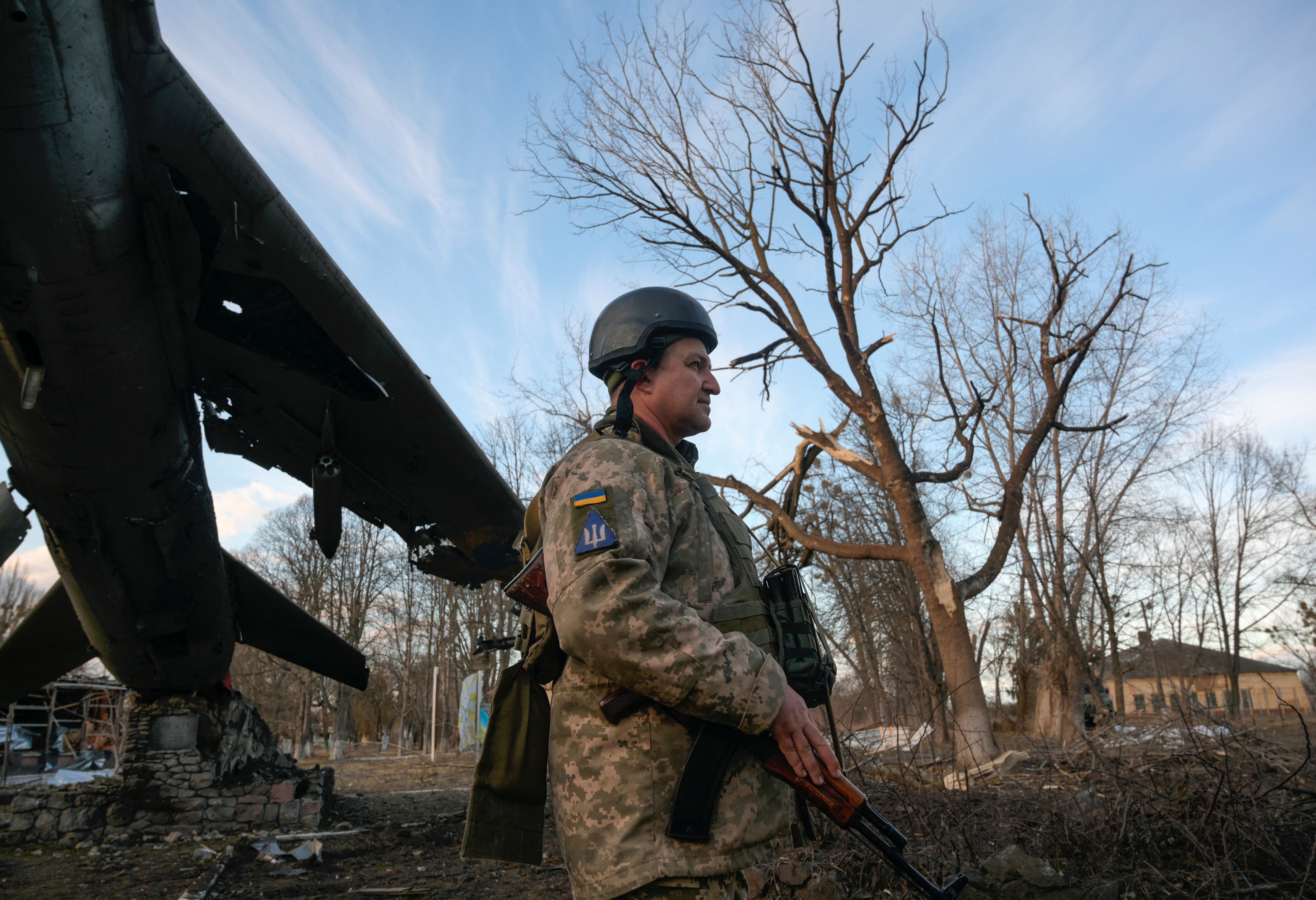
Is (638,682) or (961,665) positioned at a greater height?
(638,682)

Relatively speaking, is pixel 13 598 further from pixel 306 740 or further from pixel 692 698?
pixel 692 698

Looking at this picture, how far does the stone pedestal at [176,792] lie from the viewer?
8117mm

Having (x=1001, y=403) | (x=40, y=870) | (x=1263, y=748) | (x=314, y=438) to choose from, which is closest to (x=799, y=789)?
(x=1263, y=748)

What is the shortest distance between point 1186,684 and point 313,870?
702 cm

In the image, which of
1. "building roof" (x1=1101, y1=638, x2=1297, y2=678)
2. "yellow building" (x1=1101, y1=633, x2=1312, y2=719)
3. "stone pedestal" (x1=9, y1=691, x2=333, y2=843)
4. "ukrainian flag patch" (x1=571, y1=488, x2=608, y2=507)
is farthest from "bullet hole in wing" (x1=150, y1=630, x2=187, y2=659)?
"building roof" (x1=1101, y1=638, x2=1297, y2=678)

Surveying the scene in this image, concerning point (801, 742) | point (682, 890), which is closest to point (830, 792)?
point (801, 742)

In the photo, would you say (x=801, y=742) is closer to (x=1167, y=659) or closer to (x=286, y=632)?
(x=286, y=632)

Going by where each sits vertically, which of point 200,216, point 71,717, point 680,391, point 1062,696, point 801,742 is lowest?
point 71,717

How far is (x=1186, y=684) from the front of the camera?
17.6ft

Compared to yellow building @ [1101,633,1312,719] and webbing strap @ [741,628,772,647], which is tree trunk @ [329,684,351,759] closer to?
yellow building @ [1101,633,1312,719]

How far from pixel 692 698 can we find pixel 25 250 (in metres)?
4.45

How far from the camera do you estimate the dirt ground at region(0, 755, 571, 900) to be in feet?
19.0

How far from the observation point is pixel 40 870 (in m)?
6.73

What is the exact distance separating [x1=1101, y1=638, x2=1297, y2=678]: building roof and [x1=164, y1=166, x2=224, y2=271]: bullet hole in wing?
925 cm
